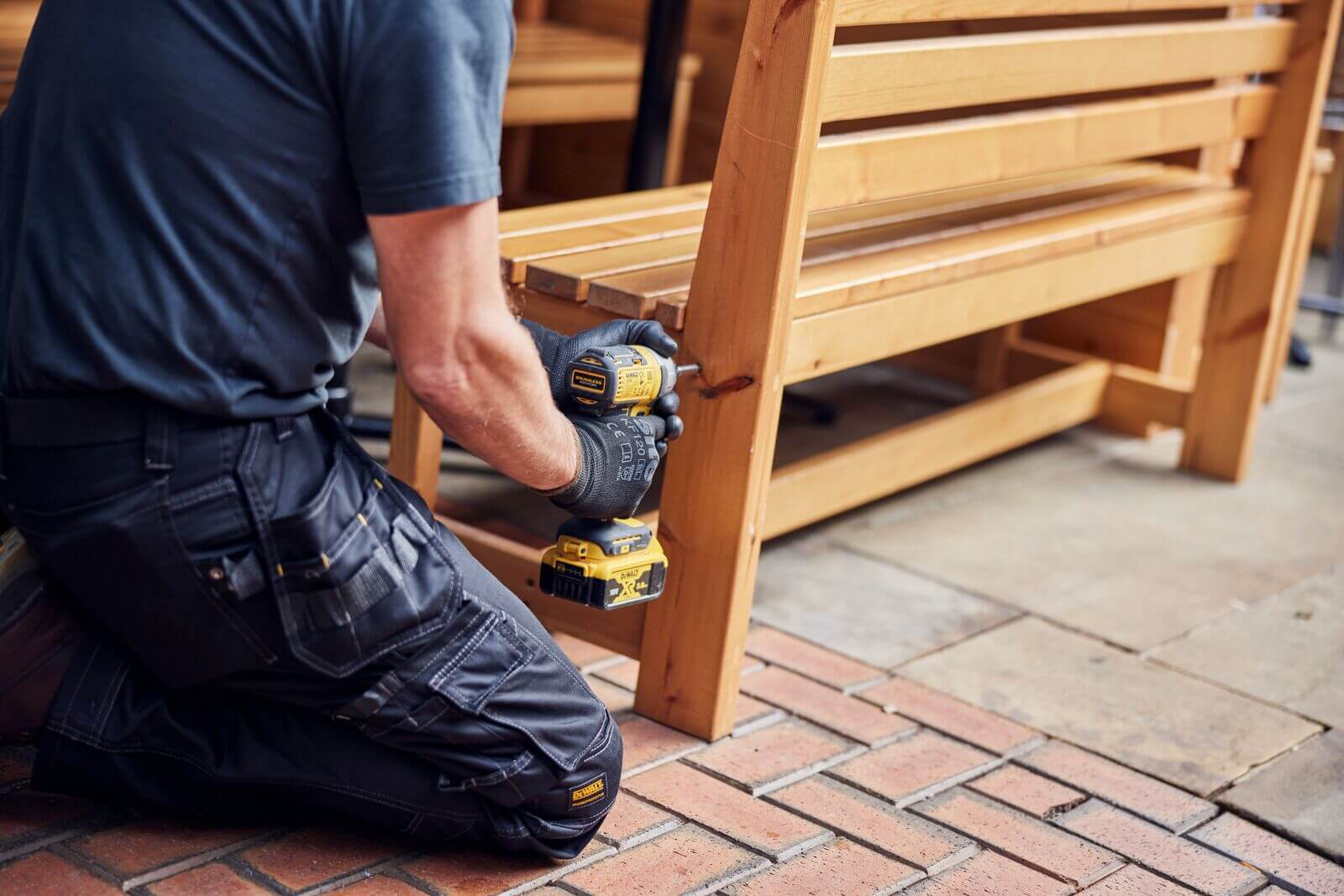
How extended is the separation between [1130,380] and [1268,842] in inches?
82.6

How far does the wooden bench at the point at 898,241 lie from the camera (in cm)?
244

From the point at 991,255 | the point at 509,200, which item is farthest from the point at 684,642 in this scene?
the point at 509,200

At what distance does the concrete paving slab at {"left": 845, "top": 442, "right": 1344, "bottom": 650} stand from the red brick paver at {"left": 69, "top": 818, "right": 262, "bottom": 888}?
179cm

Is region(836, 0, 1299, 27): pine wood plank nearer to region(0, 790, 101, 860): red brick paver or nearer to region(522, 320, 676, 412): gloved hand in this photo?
region(522, 320, 676, 412): gloved hand

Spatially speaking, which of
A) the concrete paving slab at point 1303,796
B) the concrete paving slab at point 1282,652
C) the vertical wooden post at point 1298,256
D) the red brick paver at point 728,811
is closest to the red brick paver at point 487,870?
the red brick paver at point 728,811

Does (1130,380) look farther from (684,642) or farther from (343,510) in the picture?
(343,510)

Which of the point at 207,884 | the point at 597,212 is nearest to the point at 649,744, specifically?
the point at 207,884

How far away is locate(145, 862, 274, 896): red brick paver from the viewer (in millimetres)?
2023

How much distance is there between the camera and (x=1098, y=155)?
10.8 ft

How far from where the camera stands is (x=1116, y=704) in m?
2.95

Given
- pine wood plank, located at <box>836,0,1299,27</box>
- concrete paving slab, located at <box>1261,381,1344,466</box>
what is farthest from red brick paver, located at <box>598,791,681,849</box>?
concrete paving slab, located at <box>1261,381,1344,466</box>

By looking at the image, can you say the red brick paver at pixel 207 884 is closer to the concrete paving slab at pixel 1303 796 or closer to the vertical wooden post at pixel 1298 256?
the concrete paving slab at pixel 1303 796

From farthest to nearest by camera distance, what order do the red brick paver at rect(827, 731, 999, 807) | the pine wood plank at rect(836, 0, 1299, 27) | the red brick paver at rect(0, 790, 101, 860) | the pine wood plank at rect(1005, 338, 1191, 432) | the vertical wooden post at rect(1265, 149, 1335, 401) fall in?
the vertical wooden post at rect(1265, 149, 1335, 401), the pine wood plank at rect(1005, 338, 1191, 432), the red brick paver at rect(827, 731, 999, 807), the pine wood plank at rect(836, 0, 1299, 27), the red brick paver at rect(0, 790, 101, 860)

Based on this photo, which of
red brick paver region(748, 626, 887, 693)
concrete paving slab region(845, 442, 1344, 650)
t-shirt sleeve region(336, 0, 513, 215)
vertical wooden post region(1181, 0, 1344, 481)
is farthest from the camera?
vertical wooden post region(1181, 0, 1344, 481)
